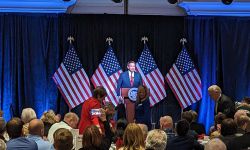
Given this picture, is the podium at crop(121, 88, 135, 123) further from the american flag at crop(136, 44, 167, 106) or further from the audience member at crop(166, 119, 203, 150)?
the audience member at crop(166, 119, 203, 150)

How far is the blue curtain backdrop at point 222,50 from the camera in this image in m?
11.6

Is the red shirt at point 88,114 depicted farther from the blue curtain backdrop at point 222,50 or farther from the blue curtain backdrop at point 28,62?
the blue curtain backdrop at point 222,50

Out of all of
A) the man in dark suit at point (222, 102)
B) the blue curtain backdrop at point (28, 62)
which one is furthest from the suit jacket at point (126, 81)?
the man in dark suit at point (222, 102)

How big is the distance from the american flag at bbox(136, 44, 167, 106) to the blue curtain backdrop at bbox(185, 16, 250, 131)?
937 mm

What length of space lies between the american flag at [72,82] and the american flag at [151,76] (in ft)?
4.13

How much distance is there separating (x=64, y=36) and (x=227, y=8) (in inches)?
148

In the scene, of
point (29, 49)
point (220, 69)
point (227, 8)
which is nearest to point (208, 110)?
point (220, 69)

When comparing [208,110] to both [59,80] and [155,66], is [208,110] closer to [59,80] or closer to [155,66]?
[155,66]

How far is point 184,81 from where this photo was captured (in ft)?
37.6

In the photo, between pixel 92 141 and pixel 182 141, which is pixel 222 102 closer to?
pixel 182 141

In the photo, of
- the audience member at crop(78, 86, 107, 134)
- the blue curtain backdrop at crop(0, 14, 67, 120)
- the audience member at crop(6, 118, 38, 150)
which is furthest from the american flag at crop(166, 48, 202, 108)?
the audience member at crop(6, 118, 38, 150)

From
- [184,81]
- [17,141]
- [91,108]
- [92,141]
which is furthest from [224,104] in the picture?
[17,141]

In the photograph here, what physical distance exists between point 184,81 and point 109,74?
170 centimetres

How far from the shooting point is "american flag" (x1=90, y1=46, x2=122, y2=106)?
442 inches
